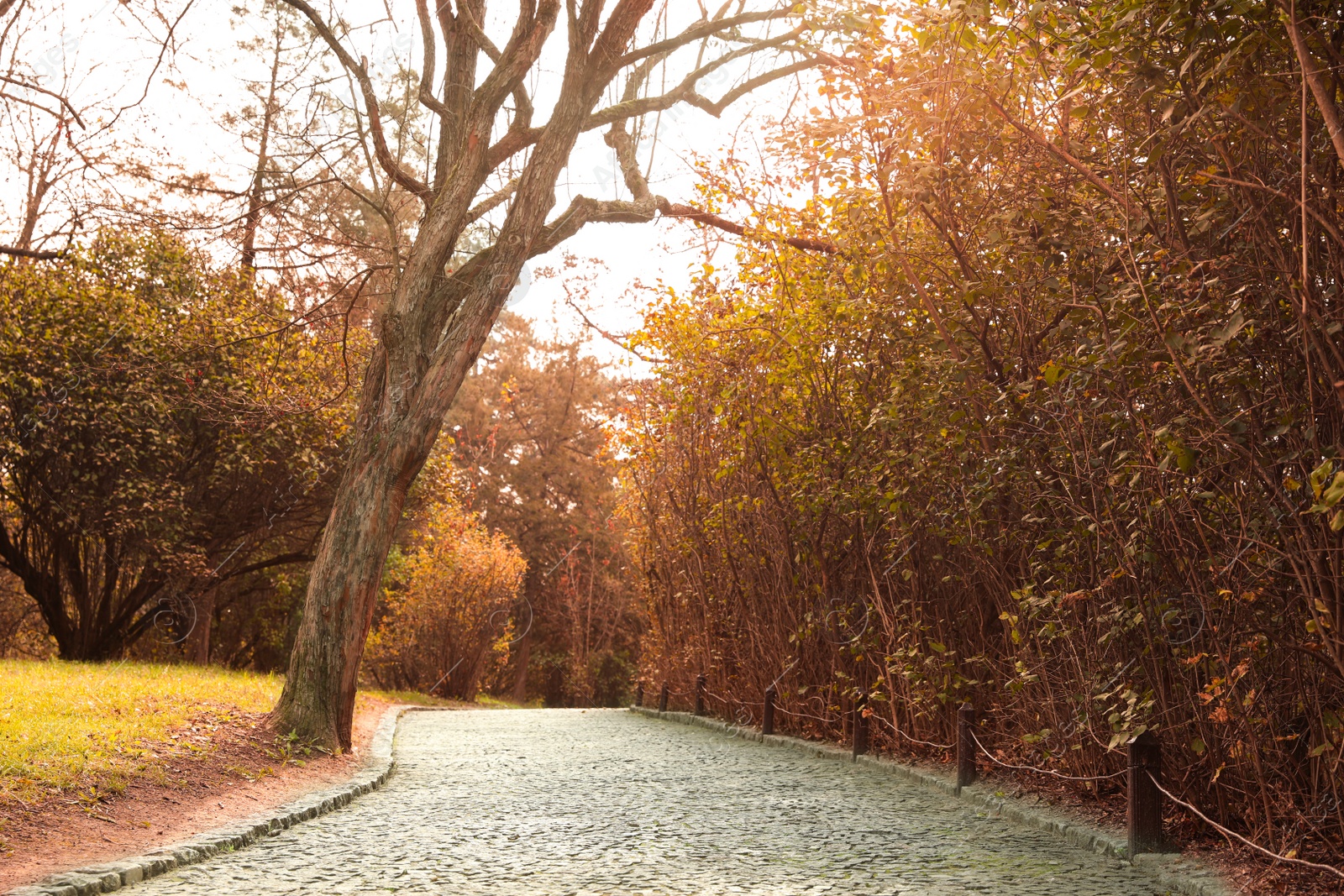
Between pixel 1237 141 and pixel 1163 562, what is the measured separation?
1920 millimetres

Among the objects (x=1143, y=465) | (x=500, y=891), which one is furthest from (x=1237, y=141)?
(x=500, y=891)

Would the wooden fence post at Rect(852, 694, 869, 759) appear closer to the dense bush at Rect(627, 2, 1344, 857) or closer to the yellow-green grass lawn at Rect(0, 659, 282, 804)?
the dense bush at Rect(627, 2, 1344, 857)

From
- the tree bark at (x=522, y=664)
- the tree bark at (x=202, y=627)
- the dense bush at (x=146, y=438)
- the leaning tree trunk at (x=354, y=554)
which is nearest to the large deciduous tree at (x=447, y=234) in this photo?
the leaning tree trunk at (x=354, y=554)

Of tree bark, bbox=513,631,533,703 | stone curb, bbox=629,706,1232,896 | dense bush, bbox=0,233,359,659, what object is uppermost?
dense bush, bbox=0,233,359,659

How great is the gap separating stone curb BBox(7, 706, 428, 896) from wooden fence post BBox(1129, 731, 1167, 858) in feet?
14.7

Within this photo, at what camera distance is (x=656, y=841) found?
5.71 metres

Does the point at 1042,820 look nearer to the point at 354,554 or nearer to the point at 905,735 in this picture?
the point at 905,735

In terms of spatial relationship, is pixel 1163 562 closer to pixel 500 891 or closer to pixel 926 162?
pixel 926 162

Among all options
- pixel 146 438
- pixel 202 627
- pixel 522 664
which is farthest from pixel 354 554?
pixel 522 664

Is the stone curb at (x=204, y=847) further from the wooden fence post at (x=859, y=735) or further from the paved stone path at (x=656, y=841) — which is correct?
the wooden fence post at (x=859, y=735)

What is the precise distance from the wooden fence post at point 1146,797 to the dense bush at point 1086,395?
0.37 ft

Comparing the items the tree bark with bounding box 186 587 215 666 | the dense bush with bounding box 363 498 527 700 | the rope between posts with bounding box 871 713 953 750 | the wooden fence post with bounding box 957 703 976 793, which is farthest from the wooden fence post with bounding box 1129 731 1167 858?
the dense bush with bounding box 363 498 527 700

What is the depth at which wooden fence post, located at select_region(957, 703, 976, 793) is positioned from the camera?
7.21 metres

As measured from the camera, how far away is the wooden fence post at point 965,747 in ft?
23.6
